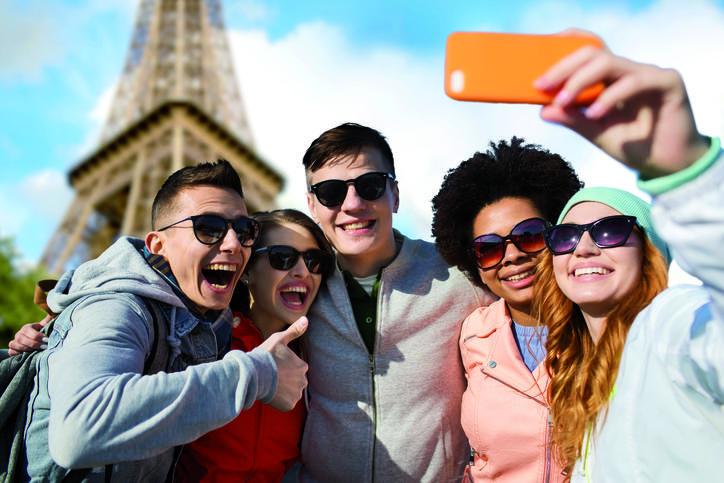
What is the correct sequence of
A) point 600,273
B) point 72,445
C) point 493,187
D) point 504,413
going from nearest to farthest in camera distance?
point 72,445
point 600,273
point 504,413
point 493,187

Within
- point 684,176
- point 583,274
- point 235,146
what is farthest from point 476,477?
point 235,146

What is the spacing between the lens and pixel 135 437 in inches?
66.7

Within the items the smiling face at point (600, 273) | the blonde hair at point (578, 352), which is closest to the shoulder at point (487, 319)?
the blonde hair at point (578, 352)

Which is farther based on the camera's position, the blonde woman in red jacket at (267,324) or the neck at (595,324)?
the blonde woman in red jacket at (267,324)

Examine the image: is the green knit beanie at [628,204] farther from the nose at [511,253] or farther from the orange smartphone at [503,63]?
the orange smartphone at [503,63]

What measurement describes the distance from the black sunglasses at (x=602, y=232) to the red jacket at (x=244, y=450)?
173cm

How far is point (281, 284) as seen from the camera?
3203 millimetres

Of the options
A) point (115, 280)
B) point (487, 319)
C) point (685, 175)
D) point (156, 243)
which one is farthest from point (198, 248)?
point (685, 175)

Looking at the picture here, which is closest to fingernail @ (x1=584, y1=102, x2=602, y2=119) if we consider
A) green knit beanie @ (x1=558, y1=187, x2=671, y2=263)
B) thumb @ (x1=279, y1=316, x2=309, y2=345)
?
green knit beanie @ (x1=558, y1=187, x2=671, y2=263)

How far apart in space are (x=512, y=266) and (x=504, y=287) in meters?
Result: 0.14

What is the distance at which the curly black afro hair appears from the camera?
338 cm

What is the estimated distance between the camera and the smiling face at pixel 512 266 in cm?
299

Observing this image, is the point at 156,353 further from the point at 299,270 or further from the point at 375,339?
the point at 375,339

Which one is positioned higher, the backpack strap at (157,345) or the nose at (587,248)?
the nose at (587,248)
